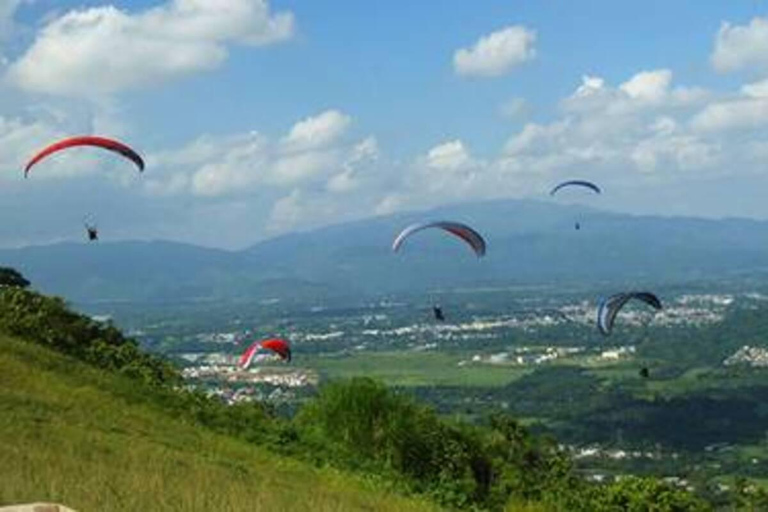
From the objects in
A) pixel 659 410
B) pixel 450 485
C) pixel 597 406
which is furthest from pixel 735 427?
pixel 450 485

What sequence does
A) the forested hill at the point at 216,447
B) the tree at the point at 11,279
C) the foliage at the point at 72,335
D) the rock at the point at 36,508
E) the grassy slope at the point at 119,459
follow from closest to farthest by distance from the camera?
the rock at the point at 36,508
the grassy slope at the point at 119,459
the forested hill at the point at 216,447
the foliage at the point at 72,335
the tree at the point at 11,279

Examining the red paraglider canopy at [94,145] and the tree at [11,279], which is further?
the tree at [11,279]

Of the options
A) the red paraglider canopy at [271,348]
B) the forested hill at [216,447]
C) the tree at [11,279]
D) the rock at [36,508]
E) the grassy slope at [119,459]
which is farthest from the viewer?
the tree at [11,279]

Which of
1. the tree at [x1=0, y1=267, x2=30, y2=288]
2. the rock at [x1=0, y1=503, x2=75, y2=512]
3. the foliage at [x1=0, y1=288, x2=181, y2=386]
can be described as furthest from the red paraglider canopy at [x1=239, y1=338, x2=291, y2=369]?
the rock at [x1=0, y1=503, x2=75, y2=512]

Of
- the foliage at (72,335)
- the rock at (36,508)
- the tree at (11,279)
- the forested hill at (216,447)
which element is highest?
the tree at (11,279)

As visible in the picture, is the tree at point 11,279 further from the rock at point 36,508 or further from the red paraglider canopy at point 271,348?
the rock at point 36,508

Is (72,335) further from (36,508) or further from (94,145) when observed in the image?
(36,508)

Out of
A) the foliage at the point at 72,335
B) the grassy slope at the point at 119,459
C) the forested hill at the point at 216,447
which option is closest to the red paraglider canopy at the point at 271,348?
the forested hill at the point at 216,447

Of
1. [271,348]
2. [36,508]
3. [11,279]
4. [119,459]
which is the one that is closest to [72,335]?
[271,348]
